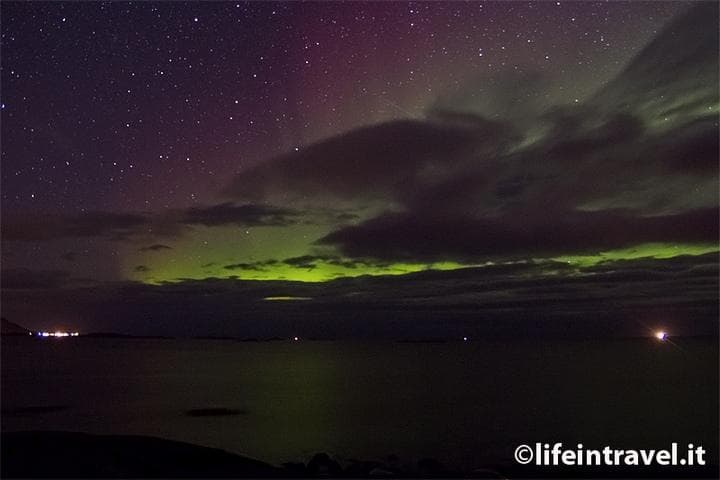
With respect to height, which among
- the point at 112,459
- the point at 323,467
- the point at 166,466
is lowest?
the point at 323,467

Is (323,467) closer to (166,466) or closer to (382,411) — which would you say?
(166,466)

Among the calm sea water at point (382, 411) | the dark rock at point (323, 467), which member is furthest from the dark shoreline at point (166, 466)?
the calm sea water at point (382, 411)

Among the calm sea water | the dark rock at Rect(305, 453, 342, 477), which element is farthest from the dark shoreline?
the calm sea water

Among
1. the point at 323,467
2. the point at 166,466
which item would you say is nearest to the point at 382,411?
the point at 323,467

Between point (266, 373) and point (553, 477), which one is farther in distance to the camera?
point (266, 373)

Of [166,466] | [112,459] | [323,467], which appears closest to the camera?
[112,459]

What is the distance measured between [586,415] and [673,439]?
7.54m

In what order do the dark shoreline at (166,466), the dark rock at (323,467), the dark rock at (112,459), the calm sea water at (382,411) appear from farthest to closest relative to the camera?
the calm sea water at (382,411) → the dark rock at (323,467) → the dark shoreline at (166,466) → the dark rock at (112,459)

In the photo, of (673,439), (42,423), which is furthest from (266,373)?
(673,439)

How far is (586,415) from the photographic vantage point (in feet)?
118

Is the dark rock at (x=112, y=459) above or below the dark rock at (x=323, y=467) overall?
above

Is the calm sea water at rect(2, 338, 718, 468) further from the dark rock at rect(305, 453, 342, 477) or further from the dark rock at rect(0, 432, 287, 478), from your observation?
the dark rock at rect(0, 432, 287, 478)

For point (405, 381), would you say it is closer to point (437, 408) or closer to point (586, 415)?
point (437, 408)

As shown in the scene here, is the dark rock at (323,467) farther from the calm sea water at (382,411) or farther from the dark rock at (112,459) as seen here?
the calm sea water at (382,411)
